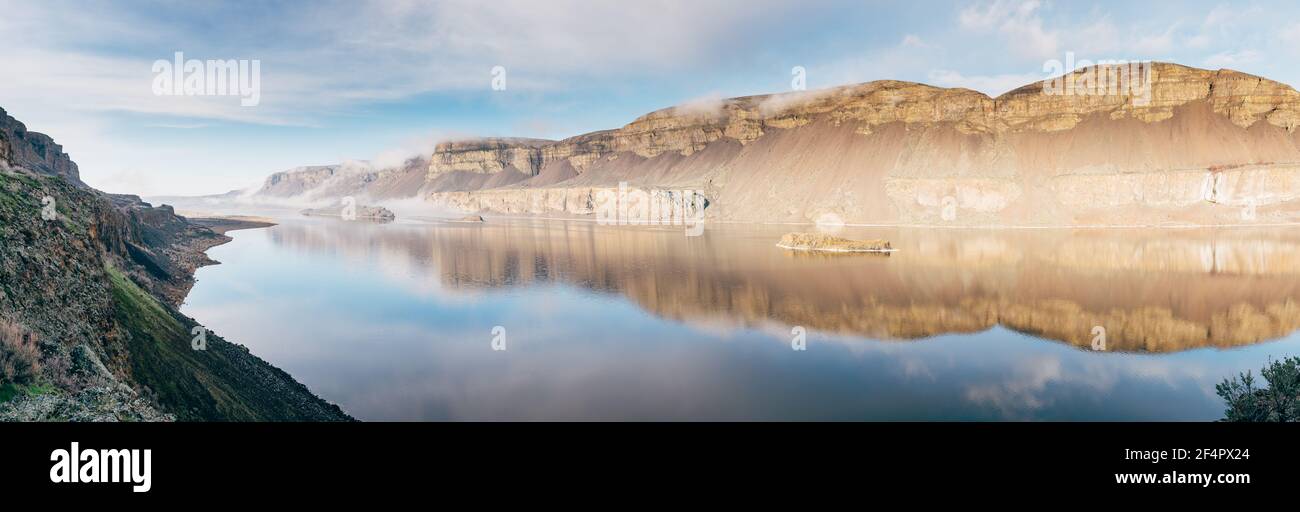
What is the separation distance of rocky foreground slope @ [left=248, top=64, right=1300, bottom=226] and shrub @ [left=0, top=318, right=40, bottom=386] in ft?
393

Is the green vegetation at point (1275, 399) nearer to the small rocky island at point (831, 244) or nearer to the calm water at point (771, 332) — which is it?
the calm water at point (771, 332)

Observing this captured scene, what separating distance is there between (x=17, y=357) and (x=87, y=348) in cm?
210

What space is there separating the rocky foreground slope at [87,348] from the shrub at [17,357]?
2cm

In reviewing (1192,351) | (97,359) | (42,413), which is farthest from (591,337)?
(1192,351)

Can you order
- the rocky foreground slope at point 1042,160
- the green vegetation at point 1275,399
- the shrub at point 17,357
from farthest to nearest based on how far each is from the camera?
1. the rocky foreground slope at point 1042,160
2. the green vegetation at point 1275,399
3. the shrub at point 17,357

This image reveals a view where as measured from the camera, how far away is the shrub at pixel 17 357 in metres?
8.20

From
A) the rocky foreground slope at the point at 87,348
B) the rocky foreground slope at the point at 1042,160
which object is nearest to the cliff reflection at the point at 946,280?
the rocky foreground slope at the point at 87,348

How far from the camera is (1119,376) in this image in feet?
71.3

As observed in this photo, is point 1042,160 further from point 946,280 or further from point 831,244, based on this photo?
point 946,280

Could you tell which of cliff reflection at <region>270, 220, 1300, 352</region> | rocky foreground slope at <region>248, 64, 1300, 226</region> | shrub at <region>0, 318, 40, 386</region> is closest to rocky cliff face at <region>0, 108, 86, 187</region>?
cliff reflection at <region>270, 220, 1300, 352</region>

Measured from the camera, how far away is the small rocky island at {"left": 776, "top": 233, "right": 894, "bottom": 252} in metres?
65.1

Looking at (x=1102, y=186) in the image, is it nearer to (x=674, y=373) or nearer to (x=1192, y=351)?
(x=1192, y=351)

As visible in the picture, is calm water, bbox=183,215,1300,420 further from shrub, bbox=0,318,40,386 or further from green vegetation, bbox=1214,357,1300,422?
shrub, bbox=0,318,40,386

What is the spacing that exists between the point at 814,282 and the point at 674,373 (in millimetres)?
24925
